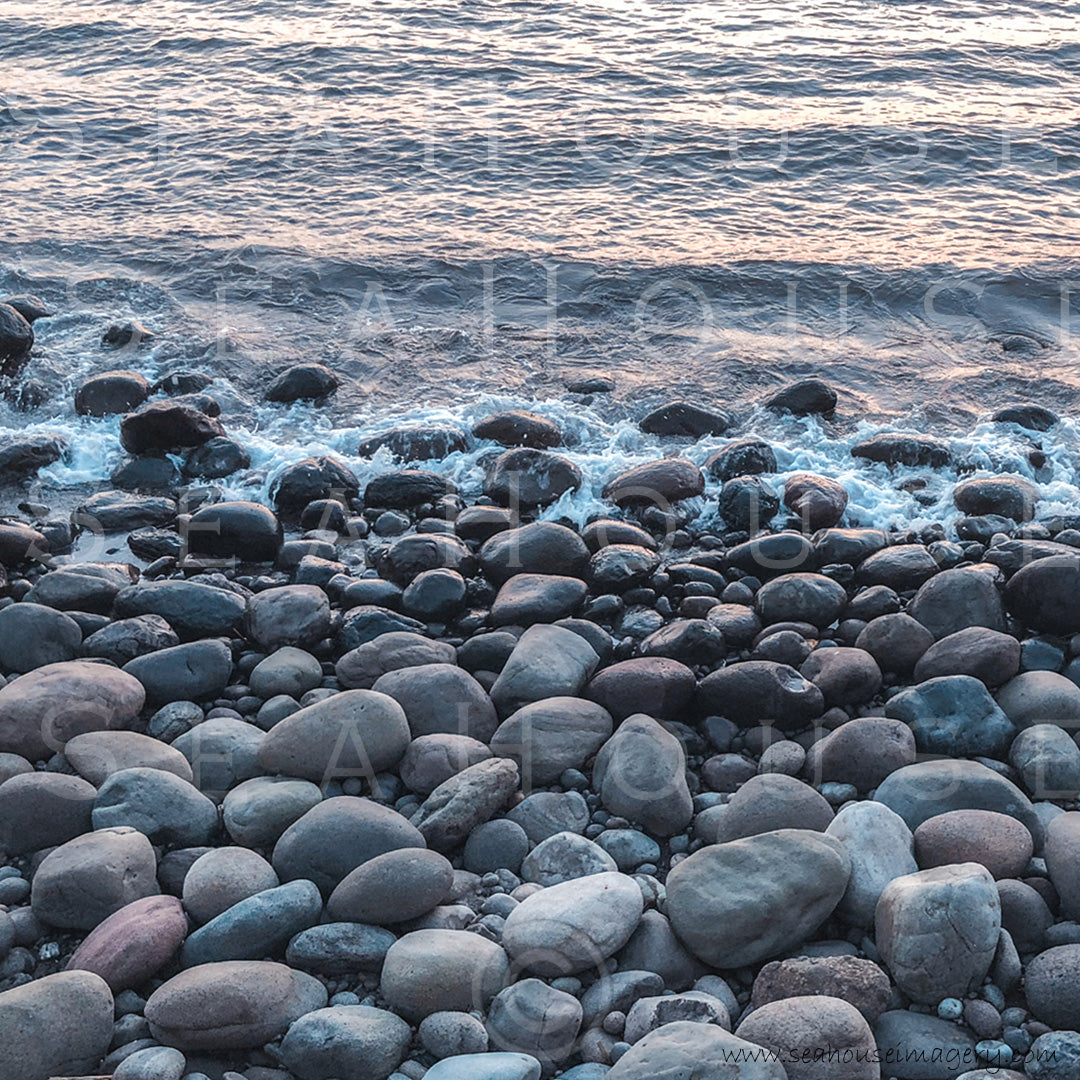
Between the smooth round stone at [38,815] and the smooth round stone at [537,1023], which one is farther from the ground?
the smooth round stone at [38,815]

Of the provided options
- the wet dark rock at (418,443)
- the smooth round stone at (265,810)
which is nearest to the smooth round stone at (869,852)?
the smooth round stone at (265,810)

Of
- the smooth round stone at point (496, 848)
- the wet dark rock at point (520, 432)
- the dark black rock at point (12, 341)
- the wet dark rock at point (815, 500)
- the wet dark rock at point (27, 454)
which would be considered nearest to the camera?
the smooth round stone at point (496, 848)

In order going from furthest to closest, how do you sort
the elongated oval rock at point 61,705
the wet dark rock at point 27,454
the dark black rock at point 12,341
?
the dark black rock at point 12,341 → the wet dark rock at point 27,454 → the elongated oval rock at point 61,705

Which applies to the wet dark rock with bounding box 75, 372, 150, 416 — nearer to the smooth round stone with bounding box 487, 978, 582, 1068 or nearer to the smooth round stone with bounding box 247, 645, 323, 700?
the smooth round stone with bounding box 247, 645, 323, 700

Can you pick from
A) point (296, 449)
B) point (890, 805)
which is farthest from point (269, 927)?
point (296, 449)

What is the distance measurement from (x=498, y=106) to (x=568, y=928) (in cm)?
1072

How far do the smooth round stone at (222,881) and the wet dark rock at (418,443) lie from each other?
3.47 m

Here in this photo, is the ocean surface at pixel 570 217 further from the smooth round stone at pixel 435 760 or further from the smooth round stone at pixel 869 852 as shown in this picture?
the smooth round stone at pixel 869 852

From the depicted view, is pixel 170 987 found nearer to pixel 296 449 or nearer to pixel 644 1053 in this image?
pixel 644 1053

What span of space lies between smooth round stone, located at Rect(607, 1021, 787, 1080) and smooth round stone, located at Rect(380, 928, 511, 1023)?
0.49 metres

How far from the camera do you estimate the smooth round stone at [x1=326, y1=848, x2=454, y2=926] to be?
3.51m

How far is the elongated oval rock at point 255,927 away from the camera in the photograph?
342cm

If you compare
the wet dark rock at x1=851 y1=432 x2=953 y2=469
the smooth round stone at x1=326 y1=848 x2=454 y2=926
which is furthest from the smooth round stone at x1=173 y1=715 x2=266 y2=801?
the wet dark rock at x1=851 y1=432 x2=953 y2=469

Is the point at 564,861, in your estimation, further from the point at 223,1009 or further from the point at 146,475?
the point at 146,475
